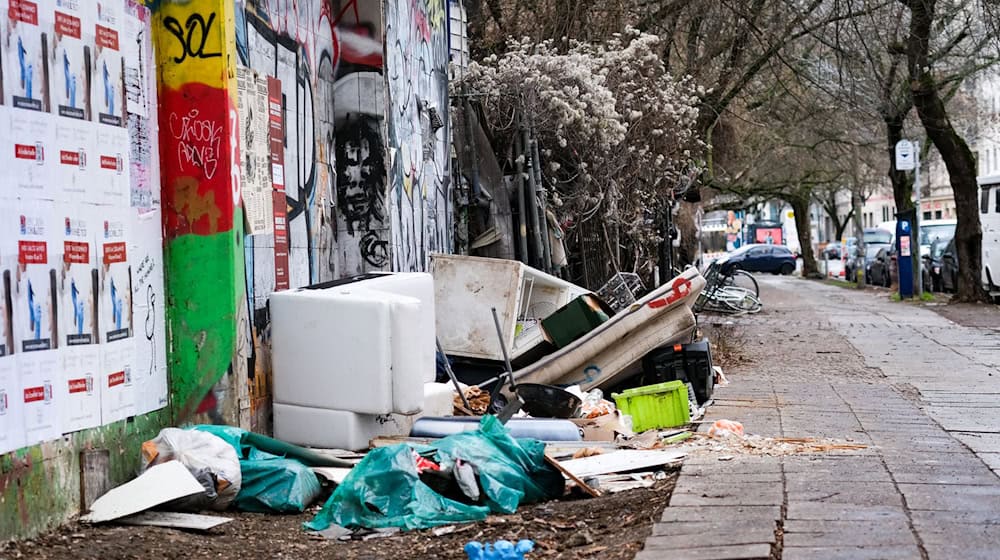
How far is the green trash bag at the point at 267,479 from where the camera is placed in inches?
231

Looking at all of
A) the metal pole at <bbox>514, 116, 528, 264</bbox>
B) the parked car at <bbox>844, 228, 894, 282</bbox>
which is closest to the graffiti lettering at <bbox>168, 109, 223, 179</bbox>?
the metal pole at <bbox>514, 116, 528, 264</bbox>

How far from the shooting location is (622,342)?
1016cm

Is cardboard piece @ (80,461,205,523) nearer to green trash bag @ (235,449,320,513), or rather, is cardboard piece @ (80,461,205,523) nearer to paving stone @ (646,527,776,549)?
green trash bag @ (235,449,320,513)

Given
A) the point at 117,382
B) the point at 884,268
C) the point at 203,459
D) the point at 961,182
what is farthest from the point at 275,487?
the point at 884,268

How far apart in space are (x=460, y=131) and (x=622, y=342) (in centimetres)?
402

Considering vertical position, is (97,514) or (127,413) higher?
(127,413)

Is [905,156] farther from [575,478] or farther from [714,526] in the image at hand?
[714,526]

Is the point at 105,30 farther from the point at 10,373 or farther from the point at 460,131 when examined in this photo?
the point at 460,131

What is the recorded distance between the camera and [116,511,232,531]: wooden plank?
536cm

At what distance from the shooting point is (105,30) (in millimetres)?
5906

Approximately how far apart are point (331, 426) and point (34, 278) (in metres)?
2.27

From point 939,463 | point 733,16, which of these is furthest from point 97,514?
point 733,16

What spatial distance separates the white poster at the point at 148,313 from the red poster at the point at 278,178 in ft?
3.86

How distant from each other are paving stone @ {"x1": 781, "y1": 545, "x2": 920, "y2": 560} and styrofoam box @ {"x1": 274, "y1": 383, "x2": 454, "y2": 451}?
3.19 meters
